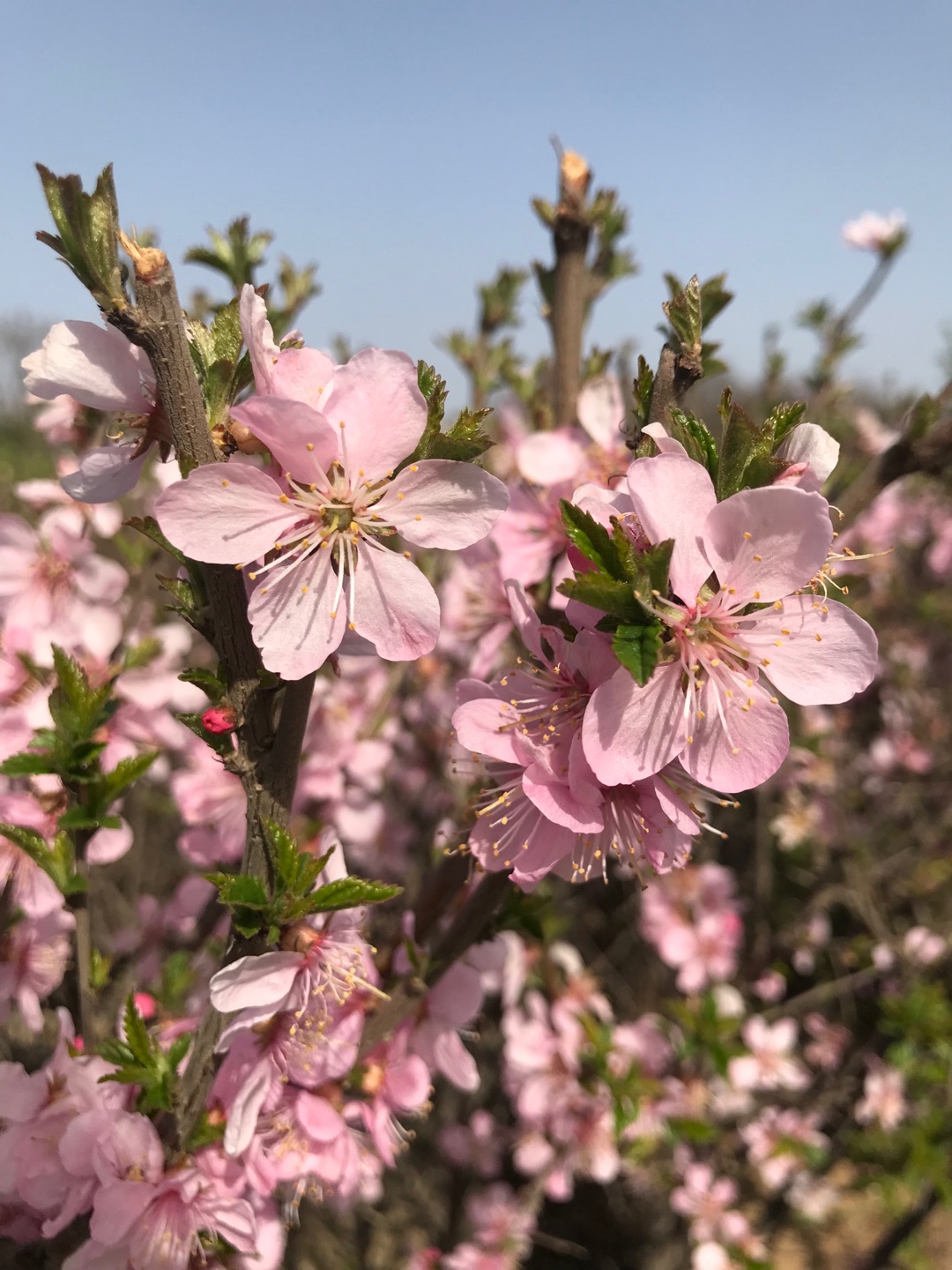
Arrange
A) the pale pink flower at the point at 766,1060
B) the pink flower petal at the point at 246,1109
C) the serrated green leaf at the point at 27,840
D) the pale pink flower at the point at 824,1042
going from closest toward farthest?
the pink flower petal at the point at 246,1109, the serrated green leaf at the point at 27,840, the pale pink flower at the point at 766,1060, the pale pink flower at the point at 824,1042

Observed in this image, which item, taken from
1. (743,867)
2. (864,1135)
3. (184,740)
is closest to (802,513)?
(184,740)

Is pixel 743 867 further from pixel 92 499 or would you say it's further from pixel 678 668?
pixel 92 499

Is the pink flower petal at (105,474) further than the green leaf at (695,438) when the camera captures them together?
Yes

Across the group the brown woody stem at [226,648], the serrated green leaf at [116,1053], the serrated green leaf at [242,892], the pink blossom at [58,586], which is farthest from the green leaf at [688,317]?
the pink blossom at [58,586]

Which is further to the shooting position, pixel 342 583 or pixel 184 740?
pixel 184 740

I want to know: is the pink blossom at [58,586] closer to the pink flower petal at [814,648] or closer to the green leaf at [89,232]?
the green leaf at [89,232]

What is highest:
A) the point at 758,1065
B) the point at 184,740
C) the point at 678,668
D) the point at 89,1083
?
the point at 678,668

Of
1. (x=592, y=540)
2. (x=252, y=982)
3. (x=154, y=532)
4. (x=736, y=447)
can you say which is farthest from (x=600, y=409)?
(x=252, y=982)
